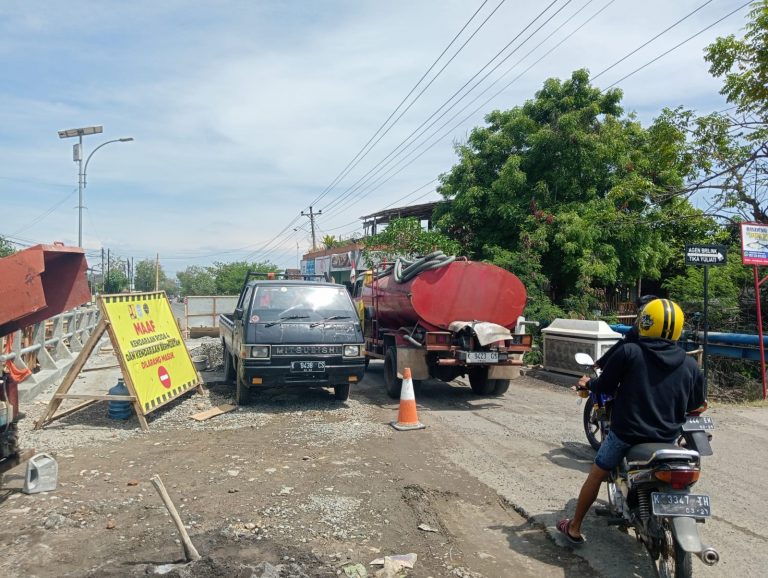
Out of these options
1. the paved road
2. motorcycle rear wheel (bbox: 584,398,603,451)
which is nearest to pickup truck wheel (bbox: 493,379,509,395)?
the paved road

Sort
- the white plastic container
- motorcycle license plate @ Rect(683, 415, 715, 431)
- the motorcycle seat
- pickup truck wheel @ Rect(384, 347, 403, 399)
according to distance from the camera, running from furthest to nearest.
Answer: pickup truck wheel @ Rect(384, 347, 403, 399) → the white plastic container → motorcycle license plate @ Rect(683, 415, 715, 431) → the motorcycle seat

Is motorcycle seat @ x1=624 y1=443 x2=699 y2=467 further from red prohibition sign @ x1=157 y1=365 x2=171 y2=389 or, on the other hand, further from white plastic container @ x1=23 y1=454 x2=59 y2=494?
red prohibition sign @ x1=157 y1=365 x2=171 y2=389

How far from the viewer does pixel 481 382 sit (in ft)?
33.3

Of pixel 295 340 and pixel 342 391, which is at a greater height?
pixel 295 340

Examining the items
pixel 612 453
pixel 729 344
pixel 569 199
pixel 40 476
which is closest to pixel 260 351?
pixel 40 476

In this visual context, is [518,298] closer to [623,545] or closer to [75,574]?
[623,545]

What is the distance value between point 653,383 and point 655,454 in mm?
464

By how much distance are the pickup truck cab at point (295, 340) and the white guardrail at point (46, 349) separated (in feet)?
10.0

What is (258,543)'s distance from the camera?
13.3 feet

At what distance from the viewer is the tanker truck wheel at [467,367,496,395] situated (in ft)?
32.7

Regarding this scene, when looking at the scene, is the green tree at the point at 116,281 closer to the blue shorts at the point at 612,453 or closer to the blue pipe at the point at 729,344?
the blue pipe at the point at 729,344

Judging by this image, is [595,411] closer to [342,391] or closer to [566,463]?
[566,463]

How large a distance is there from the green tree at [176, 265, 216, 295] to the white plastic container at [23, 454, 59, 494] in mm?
87573

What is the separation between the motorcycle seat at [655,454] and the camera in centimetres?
340
